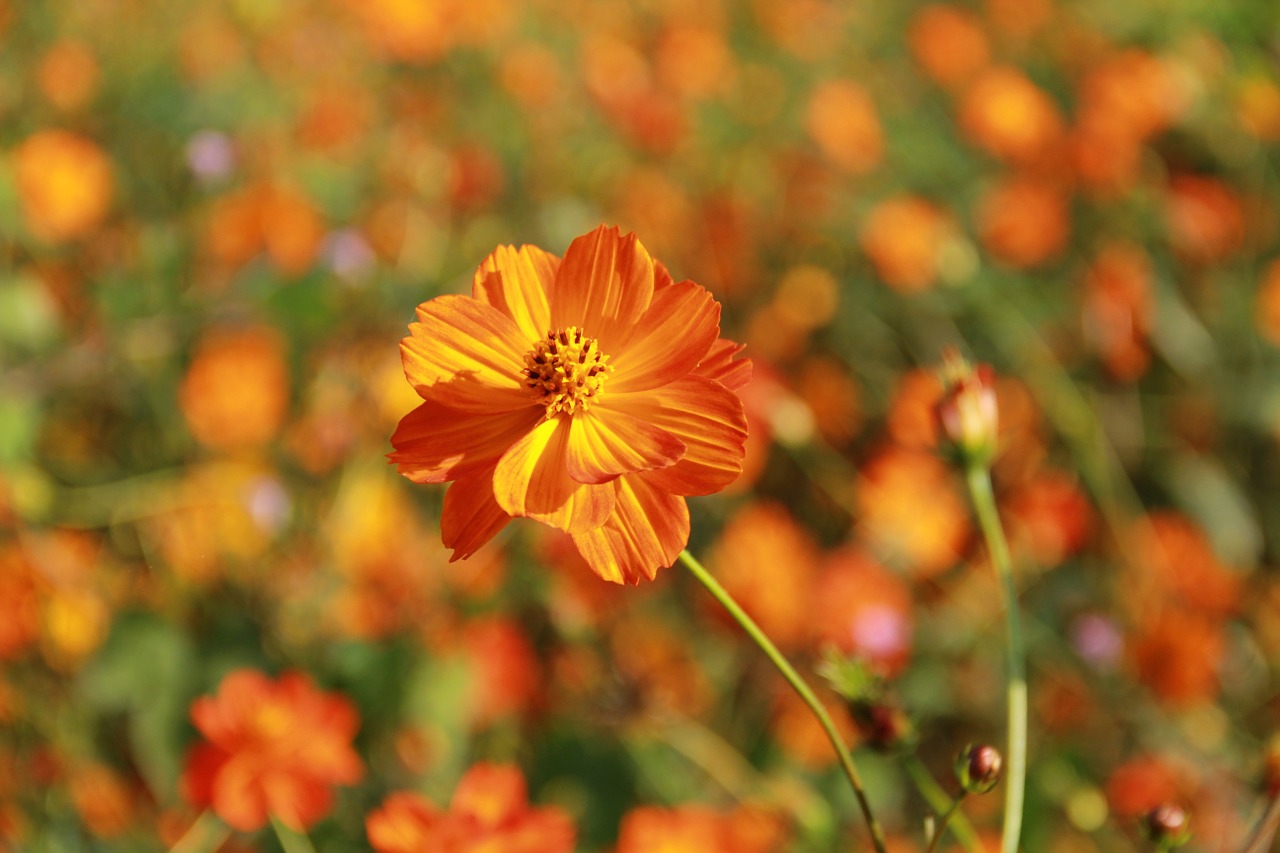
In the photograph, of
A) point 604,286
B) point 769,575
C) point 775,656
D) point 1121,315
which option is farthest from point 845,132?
point 775,656

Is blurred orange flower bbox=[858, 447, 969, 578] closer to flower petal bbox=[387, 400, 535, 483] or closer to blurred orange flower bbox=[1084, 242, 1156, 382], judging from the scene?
blurred orange flower bbox=[1084, 242, 1156, 382]

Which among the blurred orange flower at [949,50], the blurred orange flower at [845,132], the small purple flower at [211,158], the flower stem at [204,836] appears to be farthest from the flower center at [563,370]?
the blurred orange flower at [949,50]

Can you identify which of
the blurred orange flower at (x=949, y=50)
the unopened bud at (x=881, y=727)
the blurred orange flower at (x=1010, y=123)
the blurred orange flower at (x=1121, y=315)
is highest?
the blurred orange flower at (x=949, y=50)

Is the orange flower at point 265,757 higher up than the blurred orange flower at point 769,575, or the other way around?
the blurred orange flower at point 769,575

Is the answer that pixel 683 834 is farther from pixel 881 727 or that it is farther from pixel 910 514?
pixel 910 514

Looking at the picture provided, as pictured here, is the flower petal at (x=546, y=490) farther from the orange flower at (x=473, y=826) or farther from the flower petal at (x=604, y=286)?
the orange flower at (x=473, y=826)

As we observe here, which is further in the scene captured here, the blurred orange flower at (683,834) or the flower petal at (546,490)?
the blurred orange flower at (683,834)

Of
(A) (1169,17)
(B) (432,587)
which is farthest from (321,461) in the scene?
(A) (1169,17)

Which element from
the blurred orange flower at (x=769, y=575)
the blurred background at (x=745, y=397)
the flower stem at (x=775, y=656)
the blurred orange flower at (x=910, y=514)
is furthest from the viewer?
the blurred orange flower at (x=910, y=514)

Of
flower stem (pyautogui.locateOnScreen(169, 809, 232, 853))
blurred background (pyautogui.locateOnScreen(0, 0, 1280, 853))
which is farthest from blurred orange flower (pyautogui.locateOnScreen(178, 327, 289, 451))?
flower stem (pyautogui.locateOnScreen(169, 809, 232, 853))
